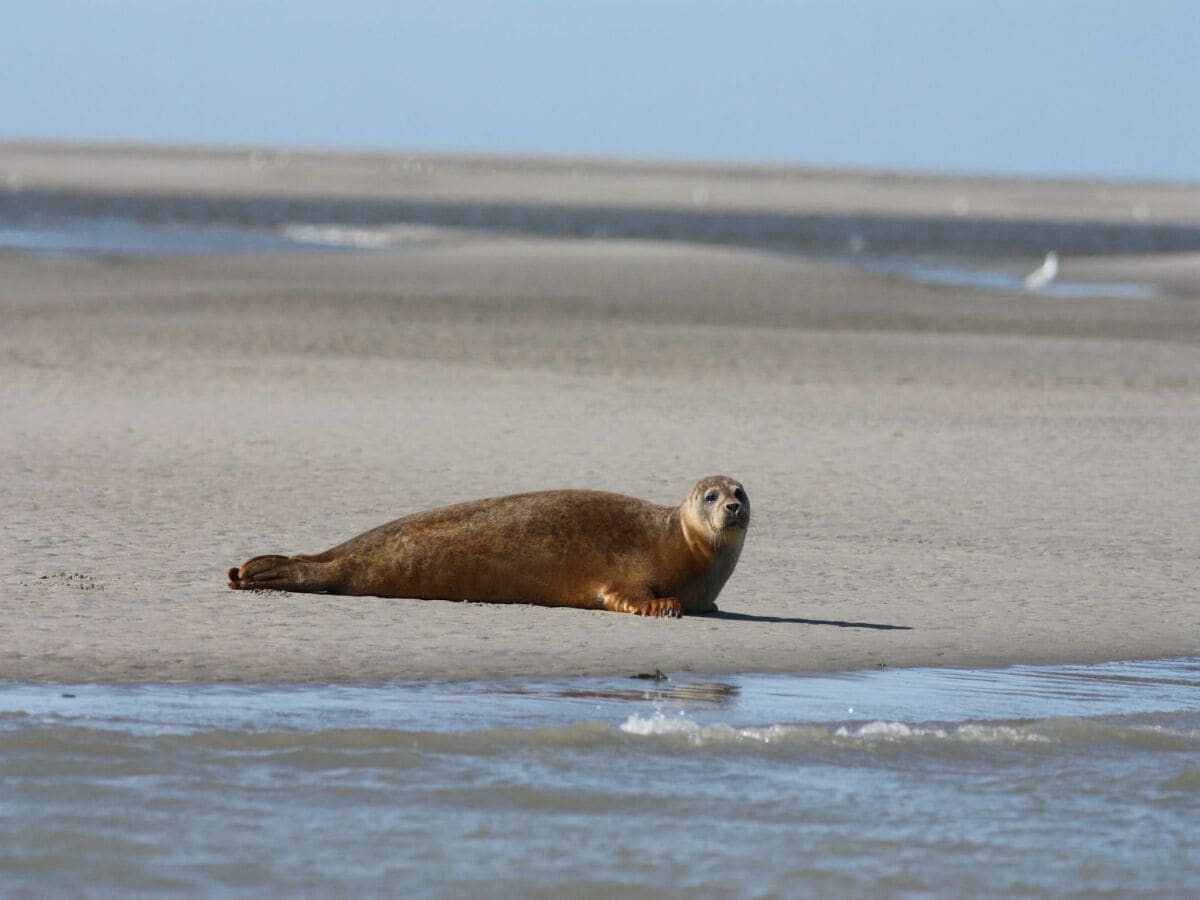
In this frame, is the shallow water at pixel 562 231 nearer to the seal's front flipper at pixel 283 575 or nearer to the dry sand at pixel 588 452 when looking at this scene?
the dry sand at pixel 588 452

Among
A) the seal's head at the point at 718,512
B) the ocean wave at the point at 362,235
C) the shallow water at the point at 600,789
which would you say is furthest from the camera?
the ocean wave at the point at 362,235

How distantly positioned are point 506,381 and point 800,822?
10254mm

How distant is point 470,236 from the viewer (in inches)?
1575

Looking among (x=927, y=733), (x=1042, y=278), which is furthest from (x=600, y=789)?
(x=1042, y=278)

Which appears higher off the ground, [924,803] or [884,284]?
[884,284]

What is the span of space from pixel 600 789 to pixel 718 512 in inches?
84.4

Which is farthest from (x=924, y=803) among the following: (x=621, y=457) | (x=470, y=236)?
(x=470, y=236)

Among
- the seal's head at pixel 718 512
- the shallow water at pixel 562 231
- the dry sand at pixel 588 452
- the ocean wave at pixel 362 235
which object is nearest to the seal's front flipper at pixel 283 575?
the dry sand at pixel 588 452

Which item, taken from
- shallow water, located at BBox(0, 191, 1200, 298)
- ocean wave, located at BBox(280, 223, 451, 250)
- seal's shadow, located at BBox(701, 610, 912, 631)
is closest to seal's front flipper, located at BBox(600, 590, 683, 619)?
seal's shadow, located at BBox(701, 610, 912, 631)

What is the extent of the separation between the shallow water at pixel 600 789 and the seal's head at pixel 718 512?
866 millimetres

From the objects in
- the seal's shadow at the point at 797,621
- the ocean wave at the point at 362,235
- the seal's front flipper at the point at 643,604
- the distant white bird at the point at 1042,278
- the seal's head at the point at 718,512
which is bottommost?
the seal's shadow at the point at 797,621

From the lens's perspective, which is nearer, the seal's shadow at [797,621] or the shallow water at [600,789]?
the shallow water at [600,789]

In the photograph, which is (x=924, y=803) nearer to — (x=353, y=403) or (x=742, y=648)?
(x=742, y=648)

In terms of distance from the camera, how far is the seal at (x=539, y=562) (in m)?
7.64
